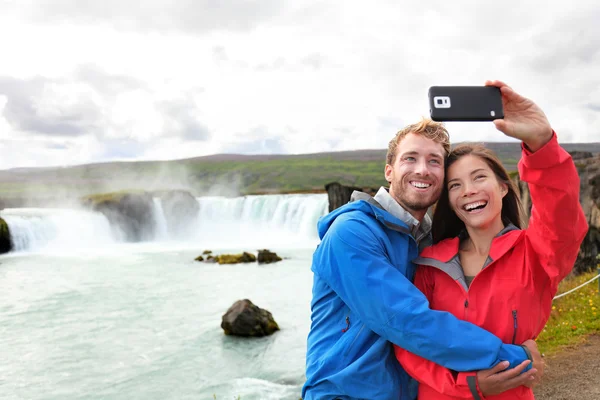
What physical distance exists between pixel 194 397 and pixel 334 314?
26.4ft

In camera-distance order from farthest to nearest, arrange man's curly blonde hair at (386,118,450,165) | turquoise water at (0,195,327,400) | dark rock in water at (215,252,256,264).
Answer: dark rock in water at (215,252,256,264)
turquoise water at (0,195,327,400)
man's curly blonde hair at (386,118,450,165)

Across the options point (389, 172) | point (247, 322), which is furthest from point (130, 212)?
point (389, 172)

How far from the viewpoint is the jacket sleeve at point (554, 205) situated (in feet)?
7.40

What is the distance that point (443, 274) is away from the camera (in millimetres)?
2637

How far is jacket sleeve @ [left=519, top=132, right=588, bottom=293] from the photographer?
2.26m

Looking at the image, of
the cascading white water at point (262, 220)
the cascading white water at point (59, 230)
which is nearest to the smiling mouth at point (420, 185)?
the cascading white water at point (262, 220)

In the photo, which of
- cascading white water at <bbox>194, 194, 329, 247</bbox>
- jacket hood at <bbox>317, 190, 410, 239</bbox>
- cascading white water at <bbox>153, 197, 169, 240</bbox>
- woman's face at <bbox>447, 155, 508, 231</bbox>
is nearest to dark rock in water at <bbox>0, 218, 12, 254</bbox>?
cascading white water at <bbox>153, 197, 169, 240</bbox>

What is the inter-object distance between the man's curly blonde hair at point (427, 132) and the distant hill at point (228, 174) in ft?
313

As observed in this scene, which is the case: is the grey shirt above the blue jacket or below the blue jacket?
above

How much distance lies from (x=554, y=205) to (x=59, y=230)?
38888mm

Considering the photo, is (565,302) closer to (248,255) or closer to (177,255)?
(248,255)

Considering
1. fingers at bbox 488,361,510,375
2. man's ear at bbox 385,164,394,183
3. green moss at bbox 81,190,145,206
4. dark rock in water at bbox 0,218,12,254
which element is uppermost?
man's ear at bbox 385,164,394,183

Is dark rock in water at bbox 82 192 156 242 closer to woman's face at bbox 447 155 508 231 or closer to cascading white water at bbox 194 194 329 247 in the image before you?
cascading white water at bbox 194 194 329 247

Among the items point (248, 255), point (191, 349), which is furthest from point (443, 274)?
point (248, 255)
